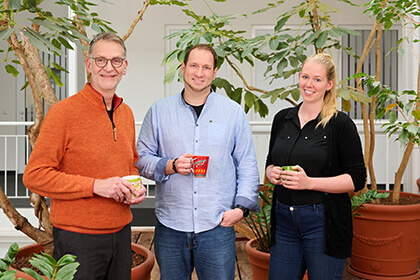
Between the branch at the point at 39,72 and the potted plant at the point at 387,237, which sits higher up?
the branch at the point at 39,72

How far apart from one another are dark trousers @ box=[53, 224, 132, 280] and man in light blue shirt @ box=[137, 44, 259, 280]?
27 cm

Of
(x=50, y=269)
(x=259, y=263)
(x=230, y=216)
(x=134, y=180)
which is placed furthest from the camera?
(x=259, y=263)

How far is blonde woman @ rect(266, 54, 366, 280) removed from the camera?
2.07 metres

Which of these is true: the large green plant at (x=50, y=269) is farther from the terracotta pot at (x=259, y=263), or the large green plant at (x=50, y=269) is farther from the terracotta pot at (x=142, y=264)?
the terracotta pot at (x=259, y=263)

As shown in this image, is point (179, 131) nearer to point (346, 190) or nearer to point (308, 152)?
point (308, 152)

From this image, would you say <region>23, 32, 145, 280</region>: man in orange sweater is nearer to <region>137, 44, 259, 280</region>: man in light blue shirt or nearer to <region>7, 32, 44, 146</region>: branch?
<region>137, 44, 259, 280</region>: man in light blue shirt

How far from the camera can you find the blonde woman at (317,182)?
2070mm

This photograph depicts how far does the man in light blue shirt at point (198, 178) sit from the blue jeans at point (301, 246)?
0.58ft

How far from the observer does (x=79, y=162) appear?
6.01 feet

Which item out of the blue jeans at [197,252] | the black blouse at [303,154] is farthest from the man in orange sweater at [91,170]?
→ the black blouse at [303,154]

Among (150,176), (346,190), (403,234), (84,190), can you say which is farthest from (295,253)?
(403,234)

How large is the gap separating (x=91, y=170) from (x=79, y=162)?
2.2 inches

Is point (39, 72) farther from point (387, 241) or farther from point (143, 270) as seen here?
point (387, 241)

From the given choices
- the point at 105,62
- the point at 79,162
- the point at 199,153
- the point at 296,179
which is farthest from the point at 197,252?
the point at 105,62
